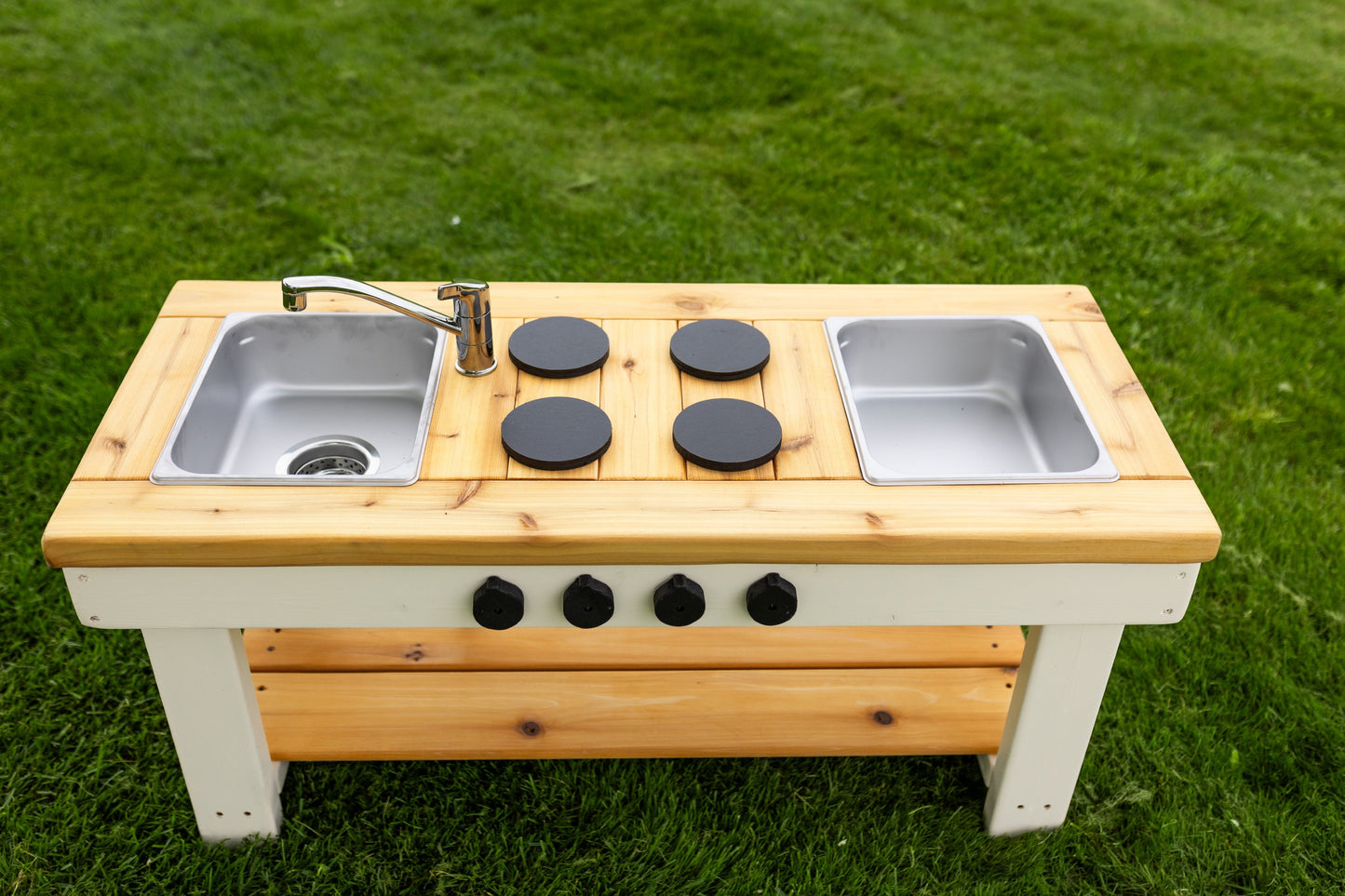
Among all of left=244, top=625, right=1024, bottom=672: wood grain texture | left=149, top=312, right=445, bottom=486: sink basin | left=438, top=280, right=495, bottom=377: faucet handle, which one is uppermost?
left=438, top=280, right=495, bottom=377: faucet handle

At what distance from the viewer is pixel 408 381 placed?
2.12 meters

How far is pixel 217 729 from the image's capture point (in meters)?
1.86

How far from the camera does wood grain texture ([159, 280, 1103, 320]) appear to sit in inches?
82.0

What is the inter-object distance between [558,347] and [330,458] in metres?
0.49

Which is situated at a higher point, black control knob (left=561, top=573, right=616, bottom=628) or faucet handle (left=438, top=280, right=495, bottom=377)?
faucet handle (left=438, top=280, right=495, bottom=377)

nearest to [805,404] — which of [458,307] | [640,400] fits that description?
[640,400]

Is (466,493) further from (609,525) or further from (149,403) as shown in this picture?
(149,403)

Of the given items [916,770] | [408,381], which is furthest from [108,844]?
[916,770]

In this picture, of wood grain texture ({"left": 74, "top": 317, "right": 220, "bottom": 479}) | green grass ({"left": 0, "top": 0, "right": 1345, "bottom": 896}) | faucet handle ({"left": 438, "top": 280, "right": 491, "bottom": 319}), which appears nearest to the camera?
wood grain texture ({"left": 74, "top": 317, "right": 220, "bottom": 479})

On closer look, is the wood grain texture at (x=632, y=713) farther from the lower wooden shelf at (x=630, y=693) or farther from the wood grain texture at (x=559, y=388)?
the wood grain texture at (x=559, y=388)

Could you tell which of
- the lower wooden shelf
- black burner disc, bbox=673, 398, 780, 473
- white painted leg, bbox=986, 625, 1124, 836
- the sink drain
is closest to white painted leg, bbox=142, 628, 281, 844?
the lower wooden shelf

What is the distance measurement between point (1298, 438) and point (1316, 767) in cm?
126

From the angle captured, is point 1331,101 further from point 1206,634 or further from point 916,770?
point 916,770

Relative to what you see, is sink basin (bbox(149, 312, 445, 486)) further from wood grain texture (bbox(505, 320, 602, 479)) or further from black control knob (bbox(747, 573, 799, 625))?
black control knob (bbox(747, 573, 799, 625))
